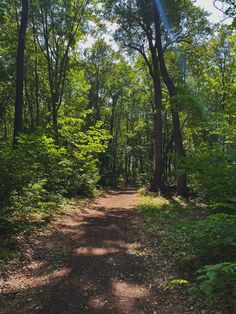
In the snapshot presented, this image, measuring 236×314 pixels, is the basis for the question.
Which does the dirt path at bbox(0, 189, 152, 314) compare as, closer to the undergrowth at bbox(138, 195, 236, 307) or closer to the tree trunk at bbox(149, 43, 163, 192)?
the undergrowth at bbox(138, 195, 236, 307)

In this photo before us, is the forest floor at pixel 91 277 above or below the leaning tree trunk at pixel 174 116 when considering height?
below

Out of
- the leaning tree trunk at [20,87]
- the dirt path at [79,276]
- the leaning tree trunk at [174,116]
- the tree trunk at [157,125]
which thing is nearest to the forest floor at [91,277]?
the dirt path at [79,276]

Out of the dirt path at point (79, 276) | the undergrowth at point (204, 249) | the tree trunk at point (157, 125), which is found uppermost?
the tree trunk at point (157, 125)

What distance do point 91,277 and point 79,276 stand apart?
22cm

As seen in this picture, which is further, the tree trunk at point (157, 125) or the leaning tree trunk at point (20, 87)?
the tree trunk at point (157, 125)

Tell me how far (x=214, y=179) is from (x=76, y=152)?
1092cm

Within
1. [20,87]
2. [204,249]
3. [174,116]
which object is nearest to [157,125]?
[174,116]

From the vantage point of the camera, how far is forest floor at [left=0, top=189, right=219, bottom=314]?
12.7ft

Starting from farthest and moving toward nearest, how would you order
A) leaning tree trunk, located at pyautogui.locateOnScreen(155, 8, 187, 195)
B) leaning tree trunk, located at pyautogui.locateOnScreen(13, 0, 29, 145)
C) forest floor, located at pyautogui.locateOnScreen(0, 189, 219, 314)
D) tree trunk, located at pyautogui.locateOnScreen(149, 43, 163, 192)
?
tree trunk, located at pyautogui.locateOnScreen(149, 43, 163, 192)
leaning tree trunk, located at pyautogui.locateOnScreen(155, 8, 187, 195)
leaning tree trunk, located at pyautogui.locateOnScreen(13, 0, 29, 145)
forest floor, located at pyautogui.locateOnScreen(0, 189, 219, 314)

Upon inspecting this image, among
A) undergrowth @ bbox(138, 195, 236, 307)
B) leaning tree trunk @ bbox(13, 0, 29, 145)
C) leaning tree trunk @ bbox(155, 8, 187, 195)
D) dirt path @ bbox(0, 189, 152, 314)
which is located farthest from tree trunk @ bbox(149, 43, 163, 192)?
dirt path @ bbox(0, 189, 152, 314)

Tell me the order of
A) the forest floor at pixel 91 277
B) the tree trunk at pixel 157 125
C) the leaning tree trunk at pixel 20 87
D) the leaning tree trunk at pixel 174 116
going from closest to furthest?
the forest floor at pixel 91 277, the leaning tree trunk at pixel 20 87, the leaning tree trunk at pixel 174 116, the tree trunk at pixel 157 125

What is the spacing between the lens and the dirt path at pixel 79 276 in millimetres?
3916

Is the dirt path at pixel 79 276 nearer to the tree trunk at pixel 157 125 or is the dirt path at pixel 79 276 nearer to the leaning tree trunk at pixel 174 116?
the leaning tree trunk at pixel 174 116

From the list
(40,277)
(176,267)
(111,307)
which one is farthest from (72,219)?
(111,307)
